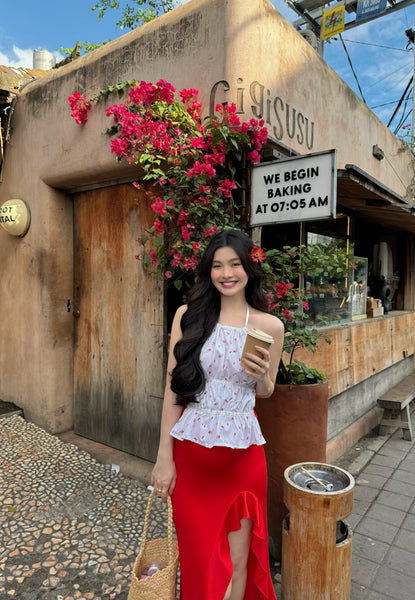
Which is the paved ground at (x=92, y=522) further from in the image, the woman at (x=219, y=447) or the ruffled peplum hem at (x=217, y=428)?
the ruffled peplum hem at (x=217, y=428)

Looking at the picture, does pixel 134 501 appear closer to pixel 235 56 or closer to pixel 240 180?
pixel 240 180

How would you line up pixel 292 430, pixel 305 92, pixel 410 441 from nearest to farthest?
pixel 292 430
pixel 305 92
pixel 410 441

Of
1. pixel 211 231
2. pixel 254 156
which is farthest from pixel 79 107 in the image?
pixel 211 231

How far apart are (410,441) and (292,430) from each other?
3156 mm

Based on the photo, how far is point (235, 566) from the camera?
1.82 metres

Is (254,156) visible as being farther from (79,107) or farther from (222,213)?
(79,107)

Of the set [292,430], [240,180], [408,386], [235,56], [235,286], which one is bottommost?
[408,386]

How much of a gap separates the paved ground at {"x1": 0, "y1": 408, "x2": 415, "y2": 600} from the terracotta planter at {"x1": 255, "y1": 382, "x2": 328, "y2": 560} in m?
0.40

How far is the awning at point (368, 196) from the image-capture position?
314cm

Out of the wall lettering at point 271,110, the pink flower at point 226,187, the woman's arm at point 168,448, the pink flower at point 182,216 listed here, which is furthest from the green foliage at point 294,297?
the wall lettering at point 271,110

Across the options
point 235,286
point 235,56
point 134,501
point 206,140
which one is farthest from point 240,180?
point 134,501

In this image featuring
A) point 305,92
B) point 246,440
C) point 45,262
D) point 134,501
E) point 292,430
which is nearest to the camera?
point 246,440

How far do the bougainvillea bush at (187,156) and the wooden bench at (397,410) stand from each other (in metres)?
3.23

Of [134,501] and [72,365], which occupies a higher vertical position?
[72,365]
